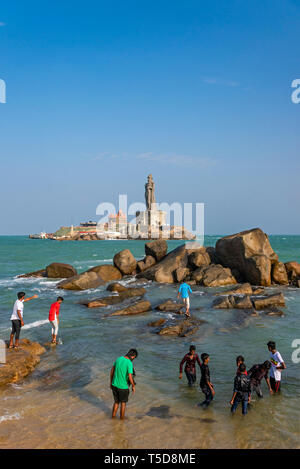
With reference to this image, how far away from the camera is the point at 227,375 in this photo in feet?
34.2

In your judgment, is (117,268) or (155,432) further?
(117,268)

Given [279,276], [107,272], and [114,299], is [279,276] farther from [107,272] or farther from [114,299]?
[107,272]

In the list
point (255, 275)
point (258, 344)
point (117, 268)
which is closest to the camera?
point (258, 344)

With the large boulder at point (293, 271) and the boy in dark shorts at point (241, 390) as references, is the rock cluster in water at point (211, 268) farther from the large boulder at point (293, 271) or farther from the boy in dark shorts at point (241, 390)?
the boy in dark shorts at point (241, 390)

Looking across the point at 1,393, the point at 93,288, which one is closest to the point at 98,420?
the point at 1,393

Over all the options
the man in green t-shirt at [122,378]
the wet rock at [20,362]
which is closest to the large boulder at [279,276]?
the wet rock at [20,362]

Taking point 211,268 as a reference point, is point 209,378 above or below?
below

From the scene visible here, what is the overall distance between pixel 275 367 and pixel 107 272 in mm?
23051

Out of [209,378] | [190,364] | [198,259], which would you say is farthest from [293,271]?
[209,378]

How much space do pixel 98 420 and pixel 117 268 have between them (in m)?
24.7

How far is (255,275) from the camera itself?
2700 cm

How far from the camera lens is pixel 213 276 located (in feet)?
89.5
